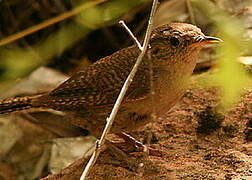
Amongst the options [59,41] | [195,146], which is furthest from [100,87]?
[59,41]

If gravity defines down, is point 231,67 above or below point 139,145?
above

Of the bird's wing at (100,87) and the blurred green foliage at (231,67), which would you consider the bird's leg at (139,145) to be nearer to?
the bird's wing at (100,87)

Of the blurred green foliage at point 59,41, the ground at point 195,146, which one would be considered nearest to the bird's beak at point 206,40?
the ground at point 195,146

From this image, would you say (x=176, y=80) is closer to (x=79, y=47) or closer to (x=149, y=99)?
(x=149, y=99)

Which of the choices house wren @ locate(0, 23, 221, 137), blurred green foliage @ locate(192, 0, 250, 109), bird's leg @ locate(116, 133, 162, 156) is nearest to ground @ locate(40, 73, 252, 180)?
bird's leg @ locate(116, 133, 162, 156)

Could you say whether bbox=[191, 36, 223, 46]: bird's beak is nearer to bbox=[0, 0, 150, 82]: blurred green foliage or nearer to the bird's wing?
the bird's wing

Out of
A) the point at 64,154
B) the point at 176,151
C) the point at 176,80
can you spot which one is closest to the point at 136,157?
the point at 176,151

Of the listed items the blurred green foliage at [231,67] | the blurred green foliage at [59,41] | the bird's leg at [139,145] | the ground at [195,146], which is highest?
the blurred green foliage at [231,67]

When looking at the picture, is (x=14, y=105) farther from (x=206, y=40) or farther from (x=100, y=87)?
(x=206, y=40)
